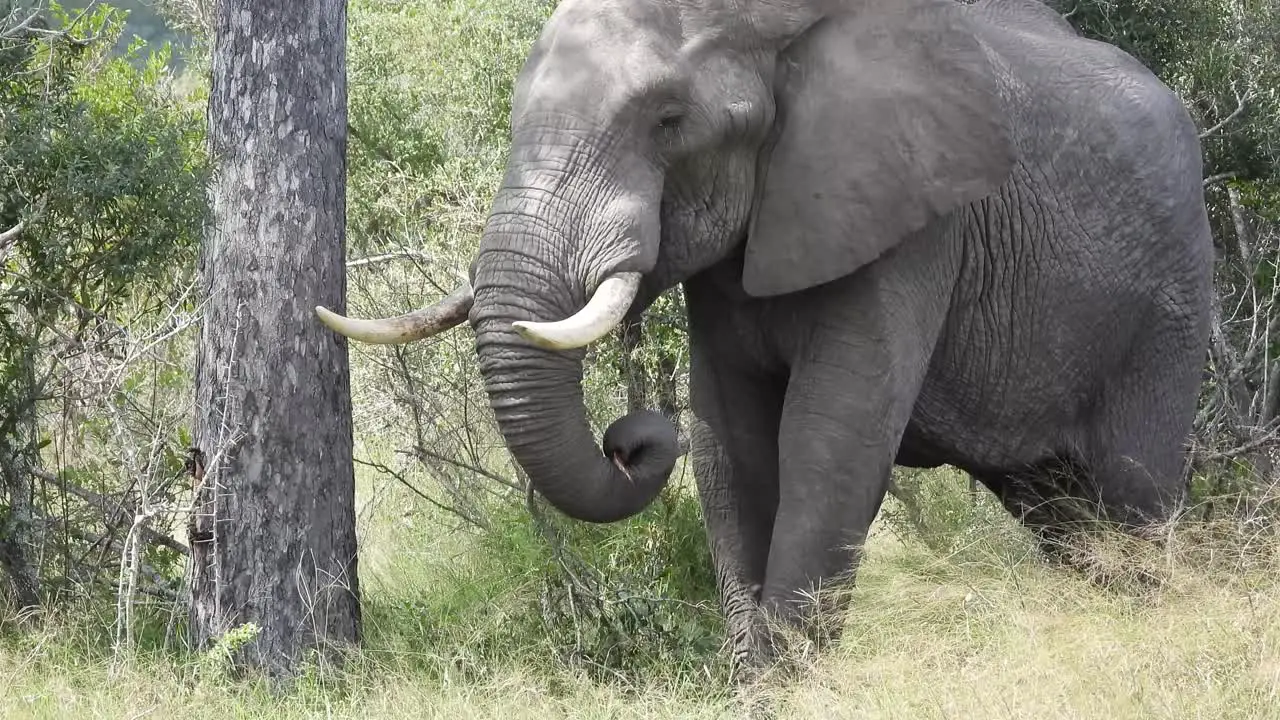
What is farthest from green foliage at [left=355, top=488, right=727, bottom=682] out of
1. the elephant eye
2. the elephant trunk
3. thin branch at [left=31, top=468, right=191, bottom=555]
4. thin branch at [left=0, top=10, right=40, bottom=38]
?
thin branch at [left=0, top=10, right=40, bottom=38]

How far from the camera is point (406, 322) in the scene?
5.73 metres

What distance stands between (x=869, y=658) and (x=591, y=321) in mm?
1439

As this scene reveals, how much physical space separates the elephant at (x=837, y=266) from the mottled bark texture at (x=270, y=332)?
1.64ft

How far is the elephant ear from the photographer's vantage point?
18.9 feet

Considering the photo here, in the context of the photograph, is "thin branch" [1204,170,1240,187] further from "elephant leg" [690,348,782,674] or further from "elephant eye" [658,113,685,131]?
"elephant eye" [658,113,685,131]

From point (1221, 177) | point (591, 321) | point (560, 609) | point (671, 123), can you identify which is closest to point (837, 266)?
point (671, 123)

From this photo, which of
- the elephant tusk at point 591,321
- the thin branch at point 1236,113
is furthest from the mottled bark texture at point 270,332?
the thin branch at point 1236,113

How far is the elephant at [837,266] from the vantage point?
539 cm

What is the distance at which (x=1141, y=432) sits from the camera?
6.89 m

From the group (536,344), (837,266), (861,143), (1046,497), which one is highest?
(861,143)

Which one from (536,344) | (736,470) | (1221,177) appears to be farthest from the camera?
(1221,177)

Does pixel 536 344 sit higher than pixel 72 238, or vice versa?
pixel 72 238

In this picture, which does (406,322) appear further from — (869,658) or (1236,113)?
(1236,113)

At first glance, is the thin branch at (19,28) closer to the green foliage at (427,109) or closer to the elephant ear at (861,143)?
the green foliage at (427,109)
